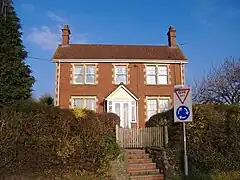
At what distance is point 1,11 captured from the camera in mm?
15719

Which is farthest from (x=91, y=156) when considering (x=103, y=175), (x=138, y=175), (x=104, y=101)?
(x=104, y=101)

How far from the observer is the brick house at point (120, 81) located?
1038 inches

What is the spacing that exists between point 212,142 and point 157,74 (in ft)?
48.9

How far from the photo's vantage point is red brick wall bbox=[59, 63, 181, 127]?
26908 mm

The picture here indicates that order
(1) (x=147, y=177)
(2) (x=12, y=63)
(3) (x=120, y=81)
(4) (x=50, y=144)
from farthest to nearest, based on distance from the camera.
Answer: (3) (x=120, y=81) < (2) (x=12, y=63) < (4) (x=50, y=144) < (1) (x=147, y=177)

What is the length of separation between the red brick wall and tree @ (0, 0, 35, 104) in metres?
10.1

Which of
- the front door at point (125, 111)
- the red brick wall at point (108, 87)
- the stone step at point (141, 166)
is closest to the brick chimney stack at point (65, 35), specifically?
the red brick wall at point (108, 87)

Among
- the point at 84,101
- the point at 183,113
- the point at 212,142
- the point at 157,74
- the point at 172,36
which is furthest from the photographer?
the point at 172,36

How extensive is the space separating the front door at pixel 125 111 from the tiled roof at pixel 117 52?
473 cm

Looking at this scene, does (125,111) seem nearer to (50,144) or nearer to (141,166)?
(141,166)

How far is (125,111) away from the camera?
26.3m

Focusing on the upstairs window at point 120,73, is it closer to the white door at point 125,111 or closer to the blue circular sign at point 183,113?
the white door at point 125,111

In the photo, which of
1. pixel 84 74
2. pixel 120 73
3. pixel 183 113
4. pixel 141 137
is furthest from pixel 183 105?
pixel 84 74

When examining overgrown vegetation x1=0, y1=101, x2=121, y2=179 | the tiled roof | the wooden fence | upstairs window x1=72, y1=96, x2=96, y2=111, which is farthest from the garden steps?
the tiled roof
